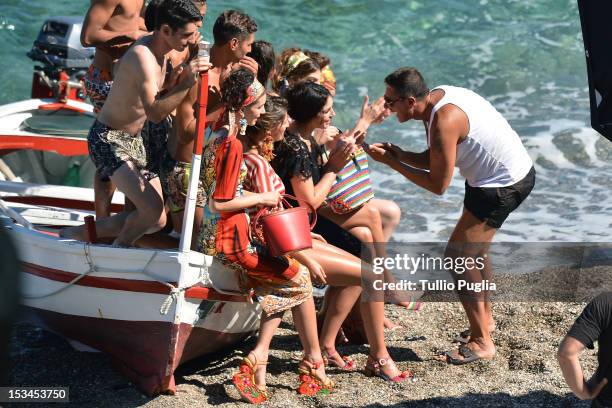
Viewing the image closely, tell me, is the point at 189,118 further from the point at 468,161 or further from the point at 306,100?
the point at 468,161

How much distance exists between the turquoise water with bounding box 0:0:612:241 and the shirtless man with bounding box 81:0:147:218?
11.4ft

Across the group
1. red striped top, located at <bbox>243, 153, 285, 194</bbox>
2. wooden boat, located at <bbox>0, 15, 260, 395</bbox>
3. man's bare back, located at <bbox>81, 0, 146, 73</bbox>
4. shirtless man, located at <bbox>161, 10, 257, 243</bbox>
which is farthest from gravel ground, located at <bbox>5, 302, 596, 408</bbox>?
man's bare back, located at <bbox>81, 0, 146, 73</bbox>

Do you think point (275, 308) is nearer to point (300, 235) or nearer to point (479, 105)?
point (300, 235)

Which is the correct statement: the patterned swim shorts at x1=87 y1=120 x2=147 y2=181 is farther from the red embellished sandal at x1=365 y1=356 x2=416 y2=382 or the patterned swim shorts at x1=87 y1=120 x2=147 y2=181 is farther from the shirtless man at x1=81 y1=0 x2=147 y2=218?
the red embellished sandal at x1=365 y1=356 x2=416 y2=382

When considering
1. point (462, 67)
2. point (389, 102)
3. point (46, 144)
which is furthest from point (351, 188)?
point (462, 67)

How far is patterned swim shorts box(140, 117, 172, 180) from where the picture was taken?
618cm

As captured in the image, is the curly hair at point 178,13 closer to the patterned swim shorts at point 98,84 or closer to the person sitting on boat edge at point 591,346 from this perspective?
the patterned swim shorts at point 98,84

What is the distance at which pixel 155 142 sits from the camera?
245 inches

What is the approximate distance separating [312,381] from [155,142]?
1709mm

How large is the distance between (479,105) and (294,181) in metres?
1.21

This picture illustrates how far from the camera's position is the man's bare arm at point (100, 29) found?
22.5ft

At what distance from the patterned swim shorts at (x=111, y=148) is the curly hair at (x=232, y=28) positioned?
79 centimetres

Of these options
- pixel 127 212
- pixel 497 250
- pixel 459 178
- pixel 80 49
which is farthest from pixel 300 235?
pixel 459 178

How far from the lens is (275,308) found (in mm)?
5637
